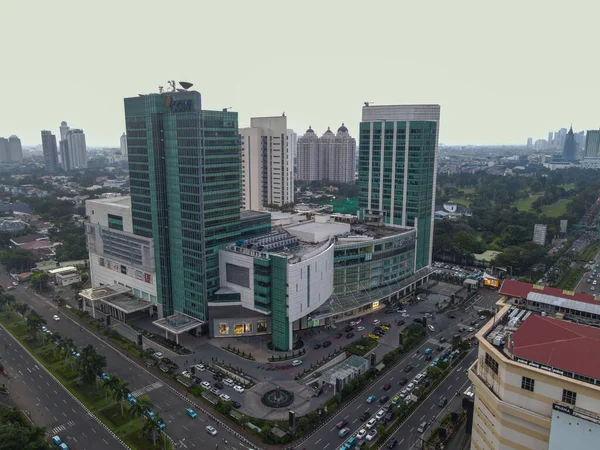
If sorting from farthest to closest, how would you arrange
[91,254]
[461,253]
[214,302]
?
1. [461,253]
2. [91,254]
3. [214,302]

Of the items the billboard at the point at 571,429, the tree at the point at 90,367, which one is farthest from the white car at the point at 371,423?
Result: the tree at the point at 90,367

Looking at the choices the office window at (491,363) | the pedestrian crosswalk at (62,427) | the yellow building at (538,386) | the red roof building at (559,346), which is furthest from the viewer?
the pedestrian crosswalk at (62,427)

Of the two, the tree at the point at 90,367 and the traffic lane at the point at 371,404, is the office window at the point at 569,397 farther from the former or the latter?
the tree at the point at 90,367

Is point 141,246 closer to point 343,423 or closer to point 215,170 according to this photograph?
point 215,170

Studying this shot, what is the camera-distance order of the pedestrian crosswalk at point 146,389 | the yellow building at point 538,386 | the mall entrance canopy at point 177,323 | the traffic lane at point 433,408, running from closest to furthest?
the yellow building at point 538,386
the traffic lane at point 433,408
the pedestrian crosswalk at point 146,389
the mall entrance canopy at point 177,323

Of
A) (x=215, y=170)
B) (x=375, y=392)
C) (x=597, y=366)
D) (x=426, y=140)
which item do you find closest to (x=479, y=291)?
(x=426, y=140)

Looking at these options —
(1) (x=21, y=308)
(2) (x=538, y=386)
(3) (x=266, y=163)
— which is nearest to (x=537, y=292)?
(2) (x=538, y=386)

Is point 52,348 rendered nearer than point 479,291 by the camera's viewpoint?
Yes
